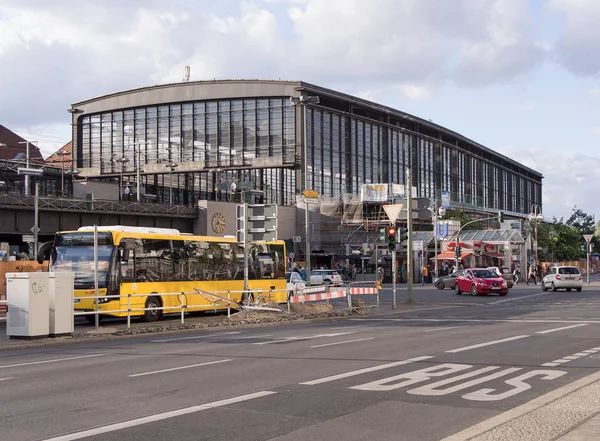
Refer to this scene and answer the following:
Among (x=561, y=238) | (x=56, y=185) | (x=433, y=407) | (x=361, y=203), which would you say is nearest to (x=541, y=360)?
(x=433, y=407)

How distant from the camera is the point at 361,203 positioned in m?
85.5

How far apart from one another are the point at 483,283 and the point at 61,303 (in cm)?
3149

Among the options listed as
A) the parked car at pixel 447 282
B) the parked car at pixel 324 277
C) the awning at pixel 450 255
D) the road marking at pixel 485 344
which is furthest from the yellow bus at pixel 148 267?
the awning at pixel 450 255

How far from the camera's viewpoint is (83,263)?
86.5ft

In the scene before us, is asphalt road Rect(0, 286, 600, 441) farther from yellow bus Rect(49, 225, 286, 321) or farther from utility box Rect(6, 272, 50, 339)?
yellow bus Rect(49, 225, 286, 321)

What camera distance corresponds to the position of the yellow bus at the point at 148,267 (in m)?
26.0

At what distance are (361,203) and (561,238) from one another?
176 feet

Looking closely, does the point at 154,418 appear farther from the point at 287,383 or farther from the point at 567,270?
the point at 567,270

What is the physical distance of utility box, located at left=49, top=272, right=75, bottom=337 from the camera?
65.5ft

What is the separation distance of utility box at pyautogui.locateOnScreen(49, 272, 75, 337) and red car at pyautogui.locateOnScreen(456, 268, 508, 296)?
1227 inches

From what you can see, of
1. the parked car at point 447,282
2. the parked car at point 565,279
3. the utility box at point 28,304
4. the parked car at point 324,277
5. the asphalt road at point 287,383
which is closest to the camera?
the asphalt road at point 287,383

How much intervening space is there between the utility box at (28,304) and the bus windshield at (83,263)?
6146 mm

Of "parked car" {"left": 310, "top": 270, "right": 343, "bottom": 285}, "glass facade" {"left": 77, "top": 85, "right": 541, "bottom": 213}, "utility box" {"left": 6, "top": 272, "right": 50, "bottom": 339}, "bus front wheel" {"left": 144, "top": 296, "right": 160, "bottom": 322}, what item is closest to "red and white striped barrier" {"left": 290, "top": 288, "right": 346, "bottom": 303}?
"bus front wheel" {"left": 144, "top": 296, "right": 160, "bottom": 322}

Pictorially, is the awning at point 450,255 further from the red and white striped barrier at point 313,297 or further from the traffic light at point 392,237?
the red and white striped barrier at point 313,297
